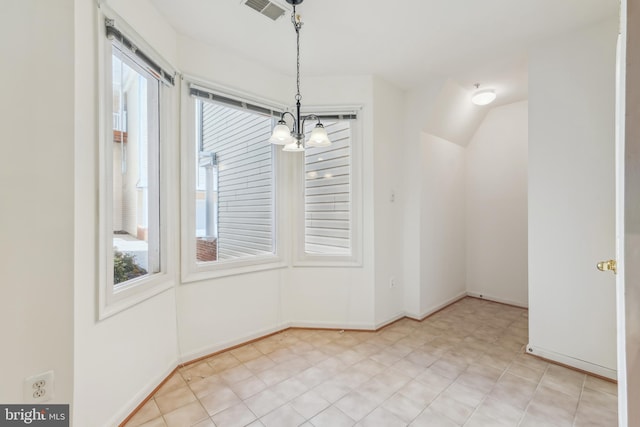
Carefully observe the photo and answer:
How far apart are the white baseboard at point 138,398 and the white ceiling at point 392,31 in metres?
2.67

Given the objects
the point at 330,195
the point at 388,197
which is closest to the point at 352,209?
the point at 330,195

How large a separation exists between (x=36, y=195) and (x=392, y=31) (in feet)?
8.31

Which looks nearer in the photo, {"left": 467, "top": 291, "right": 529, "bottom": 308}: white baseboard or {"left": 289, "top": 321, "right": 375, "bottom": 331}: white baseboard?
{"left": 289, "top": 321, "right": 375, "bottom": 331}: white baseboard

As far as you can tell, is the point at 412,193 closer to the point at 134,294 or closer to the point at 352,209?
the point at 352,209

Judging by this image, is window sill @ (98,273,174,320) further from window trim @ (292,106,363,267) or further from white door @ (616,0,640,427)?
white door @ (616,0,640,427)

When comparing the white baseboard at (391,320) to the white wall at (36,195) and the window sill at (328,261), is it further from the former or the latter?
the white wall at (36,195)

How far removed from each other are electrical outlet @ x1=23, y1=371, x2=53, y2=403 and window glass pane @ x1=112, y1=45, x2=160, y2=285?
0.58 m

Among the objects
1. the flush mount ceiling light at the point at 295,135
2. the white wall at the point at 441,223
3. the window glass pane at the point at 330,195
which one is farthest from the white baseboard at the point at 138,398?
the white wall at the point at 441,223

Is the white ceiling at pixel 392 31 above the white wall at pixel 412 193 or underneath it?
above

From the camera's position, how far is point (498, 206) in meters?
3.87

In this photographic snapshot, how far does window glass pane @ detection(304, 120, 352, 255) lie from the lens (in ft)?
10.1


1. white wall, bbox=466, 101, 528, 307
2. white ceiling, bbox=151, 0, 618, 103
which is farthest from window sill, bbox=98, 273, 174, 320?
white wall, bbox=466, 101, 528, 307

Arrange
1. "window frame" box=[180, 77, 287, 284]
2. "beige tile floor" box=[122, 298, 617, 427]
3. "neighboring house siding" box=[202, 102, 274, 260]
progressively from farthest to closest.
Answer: "neighboring house siding" box=[202, 102, 274, 260] → "window frame" box=[180, 77, 287, 284] → "beige tile floor" box=[122, 298, 617, 427]

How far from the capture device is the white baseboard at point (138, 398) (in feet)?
5.40
